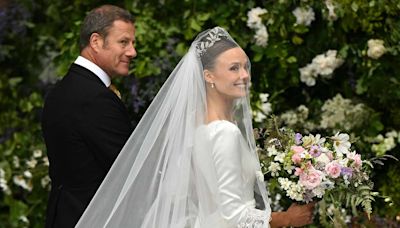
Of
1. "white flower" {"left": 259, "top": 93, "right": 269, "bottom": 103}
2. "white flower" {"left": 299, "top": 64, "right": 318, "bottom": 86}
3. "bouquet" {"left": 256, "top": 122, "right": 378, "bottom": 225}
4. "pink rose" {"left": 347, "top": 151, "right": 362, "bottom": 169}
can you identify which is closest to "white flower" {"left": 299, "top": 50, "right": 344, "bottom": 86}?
"white flower" {"left": 299, "top": 64, "right": 318, "bottom": 86}

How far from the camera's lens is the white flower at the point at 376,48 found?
535cm

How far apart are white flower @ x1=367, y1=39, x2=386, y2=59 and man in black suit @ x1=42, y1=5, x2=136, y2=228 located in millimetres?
1860

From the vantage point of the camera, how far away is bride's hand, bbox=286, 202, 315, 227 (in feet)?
12.2

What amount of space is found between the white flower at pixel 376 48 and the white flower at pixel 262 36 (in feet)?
2.09

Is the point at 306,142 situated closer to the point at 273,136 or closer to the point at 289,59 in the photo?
the point at 273,136

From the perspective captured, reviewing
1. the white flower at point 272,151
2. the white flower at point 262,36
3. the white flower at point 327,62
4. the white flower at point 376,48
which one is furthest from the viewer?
the white flower at point 262,36

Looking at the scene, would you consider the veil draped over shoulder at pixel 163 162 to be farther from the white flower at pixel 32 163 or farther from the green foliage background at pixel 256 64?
the white flower at pixel 32 163

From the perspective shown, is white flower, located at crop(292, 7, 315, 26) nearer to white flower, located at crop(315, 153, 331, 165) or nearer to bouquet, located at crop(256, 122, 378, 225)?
bouquet, located at crop(256, 122, 378, 225)

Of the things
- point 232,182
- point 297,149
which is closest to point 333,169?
point 297,149

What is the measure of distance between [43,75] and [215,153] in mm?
3208

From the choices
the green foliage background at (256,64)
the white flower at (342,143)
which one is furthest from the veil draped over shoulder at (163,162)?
the green foliage background at (256,64)

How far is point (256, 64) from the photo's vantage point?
5.80 meters

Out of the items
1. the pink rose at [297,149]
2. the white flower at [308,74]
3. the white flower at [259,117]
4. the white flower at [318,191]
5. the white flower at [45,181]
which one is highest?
the white flower at [308,74]

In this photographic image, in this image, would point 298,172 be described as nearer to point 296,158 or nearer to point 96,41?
point 296,158
